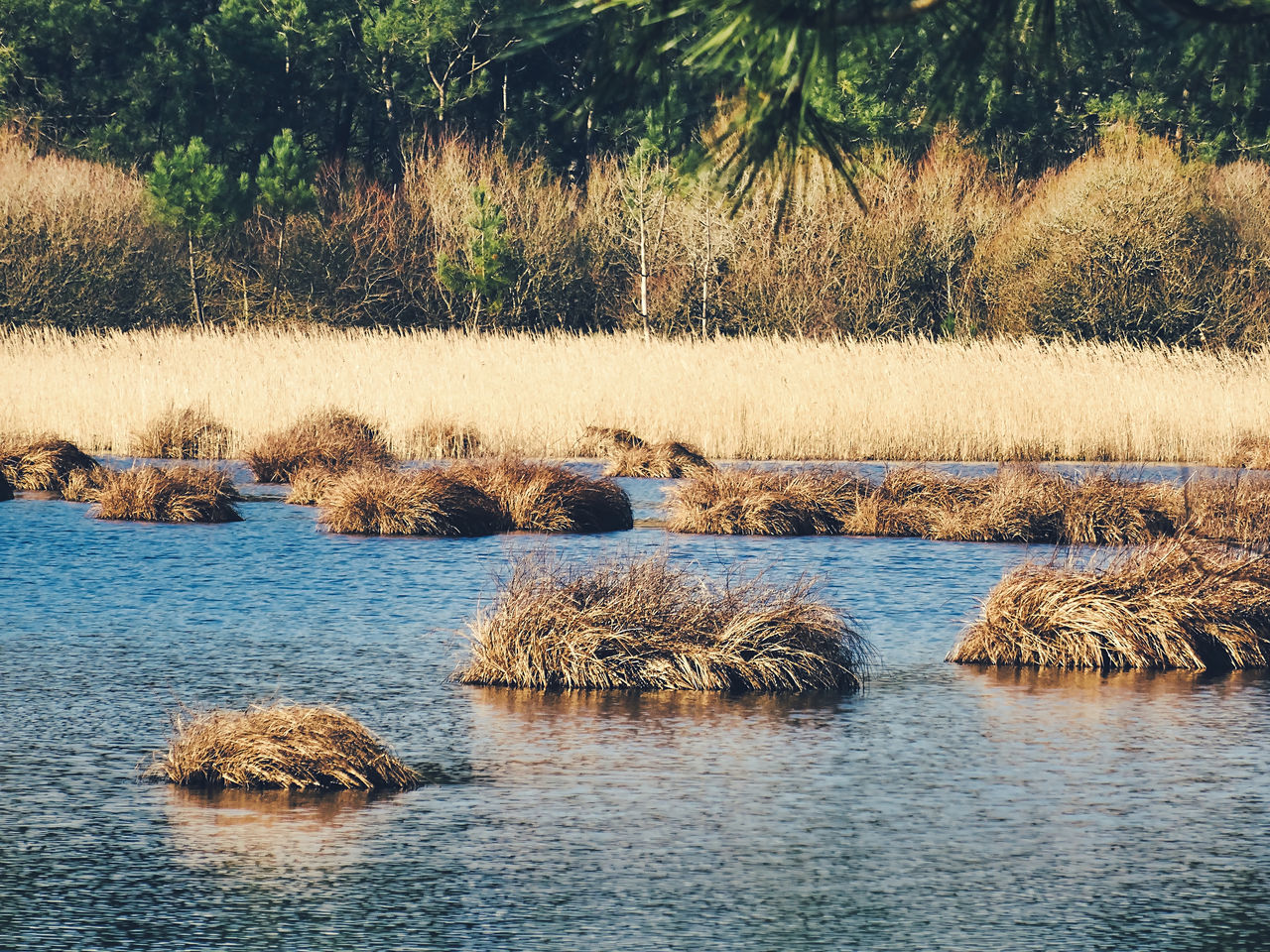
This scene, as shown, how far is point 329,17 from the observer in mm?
48344

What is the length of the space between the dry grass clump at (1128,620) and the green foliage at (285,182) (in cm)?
3204

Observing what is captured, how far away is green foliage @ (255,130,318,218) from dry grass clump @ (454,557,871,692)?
105ft

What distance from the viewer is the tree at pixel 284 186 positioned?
40.8m

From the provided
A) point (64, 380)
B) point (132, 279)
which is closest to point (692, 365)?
point (64, 380)

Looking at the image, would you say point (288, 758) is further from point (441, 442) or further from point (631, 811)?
point (441, 442)

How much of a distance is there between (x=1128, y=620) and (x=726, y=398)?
13.7 m

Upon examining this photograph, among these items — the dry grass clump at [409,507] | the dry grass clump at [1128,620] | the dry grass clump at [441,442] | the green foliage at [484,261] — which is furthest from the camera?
the green foliage at [484,261]

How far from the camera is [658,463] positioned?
71.8 ft

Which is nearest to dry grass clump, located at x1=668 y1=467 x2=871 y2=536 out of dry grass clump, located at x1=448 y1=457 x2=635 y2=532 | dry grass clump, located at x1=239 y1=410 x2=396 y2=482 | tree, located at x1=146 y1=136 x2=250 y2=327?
dry grass clump, located at x1=448 y1=457 x2=635 y2=532

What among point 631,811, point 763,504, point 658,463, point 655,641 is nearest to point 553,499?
point 763,504

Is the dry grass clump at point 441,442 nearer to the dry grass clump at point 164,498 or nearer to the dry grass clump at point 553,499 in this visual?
the dry grass clump at point 553,499

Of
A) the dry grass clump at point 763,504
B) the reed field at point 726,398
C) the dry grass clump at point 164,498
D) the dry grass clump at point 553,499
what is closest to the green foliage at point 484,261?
the reed field at point 726,398

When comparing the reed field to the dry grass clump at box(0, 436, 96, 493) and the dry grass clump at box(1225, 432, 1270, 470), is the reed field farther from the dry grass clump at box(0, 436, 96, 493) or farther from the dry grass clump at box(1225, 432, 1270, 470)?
the dry grass clump at box(0, 436, 96, 493)

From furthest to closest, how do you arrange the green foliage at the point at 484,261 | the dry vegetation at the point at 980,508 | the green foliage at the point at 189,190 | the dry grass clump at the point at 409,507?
the green foliage at the point at 189,190 < the green foliage at the point at 484,261 < the dry grass clump at the point at 409,507 < the dry vegetation at the point at 980,508
